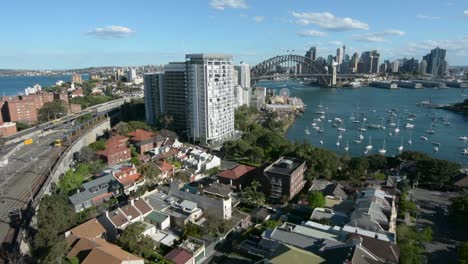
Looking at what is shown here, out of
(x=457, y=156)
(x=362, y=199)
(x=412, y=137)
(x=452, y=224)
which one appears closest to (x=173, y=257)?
(x=362, y=199)

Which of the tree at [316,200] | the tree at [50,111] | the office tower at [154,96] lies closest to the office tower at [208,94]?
the office tower at [154,96]

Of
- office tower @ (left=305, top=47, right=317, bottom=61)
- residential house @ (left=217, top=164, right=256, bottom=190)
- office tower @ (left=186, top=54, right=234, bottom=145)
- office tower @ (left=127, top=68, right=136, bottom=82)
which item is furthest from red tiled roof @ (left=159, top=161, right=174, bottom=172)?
office tower @ (left=305, top=47, right=317, bottom=61)

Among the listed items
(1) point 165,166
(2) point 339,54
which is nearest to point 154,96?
(1) point 165,166

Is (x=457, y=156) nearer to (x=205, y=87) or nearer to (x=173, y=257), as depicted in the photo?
(x=205, y=87)

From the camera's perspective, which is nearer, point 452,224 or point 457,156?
point 452,224

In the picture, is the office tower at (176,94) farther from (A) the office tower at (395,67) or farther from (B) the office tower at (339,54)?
(B) the office tower at (339,54)

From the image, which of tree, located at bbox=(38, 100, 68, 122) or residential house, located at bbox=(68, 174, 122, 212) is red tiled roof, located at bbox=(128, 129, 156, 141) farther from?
tree, located at bbox=(38, 100, 68, 122)
